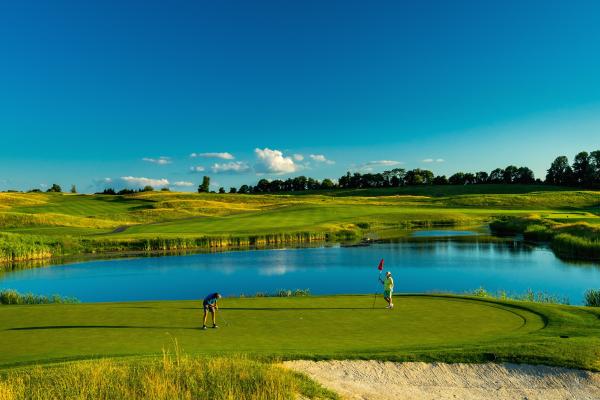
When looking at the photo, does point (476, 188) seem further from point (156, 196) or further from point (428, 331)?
point (428, 331)

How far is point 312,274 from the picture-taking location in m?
34.7

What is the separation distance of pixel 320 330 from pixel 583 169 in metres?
171

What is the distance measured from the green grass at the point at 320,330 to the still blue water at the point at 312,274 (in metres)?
9.10

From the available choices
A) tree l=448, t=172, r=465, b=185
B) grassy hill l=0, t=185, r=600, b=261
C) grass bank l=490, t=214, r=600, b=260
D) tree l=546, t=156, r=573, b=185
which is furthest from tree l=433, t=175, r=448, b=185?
grass bank l=490, t=214, r=600, b=260

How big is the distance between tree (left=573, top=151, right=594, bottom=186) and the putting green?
157 meters

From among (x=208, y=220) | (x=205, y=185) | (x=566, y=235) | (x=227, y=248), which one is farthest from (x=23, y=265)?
(x=205, y=185)

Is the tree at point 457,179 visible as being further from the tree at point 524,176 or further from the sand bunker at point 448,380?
the sand bunker at point 448,380

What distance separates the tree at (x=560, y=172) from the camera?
161500mm

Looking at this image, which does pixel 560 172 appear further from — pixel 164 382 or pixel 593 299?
pixel 164 382

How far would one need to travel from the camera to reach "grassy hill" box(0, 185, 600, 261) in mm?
52250

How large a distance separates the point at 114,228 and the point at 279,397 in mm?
66693

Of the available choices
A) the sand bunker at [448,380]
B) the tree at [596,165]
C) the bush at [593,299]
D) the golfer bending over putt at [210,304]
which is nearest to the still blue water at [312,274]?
the bush at [593,299]

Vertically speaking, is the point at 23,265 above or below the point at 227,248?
above

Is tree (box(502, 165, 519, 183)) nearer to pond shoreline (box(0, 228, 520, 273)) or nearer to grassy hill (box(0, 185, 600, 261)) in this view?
grassy hill (box(0, 185, 600, 261))
